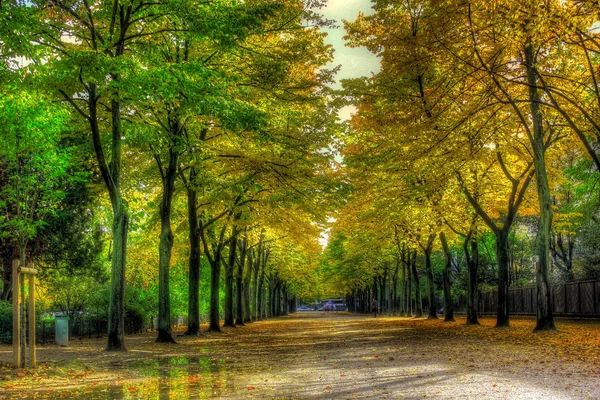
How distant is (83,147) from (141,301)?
14.1 m

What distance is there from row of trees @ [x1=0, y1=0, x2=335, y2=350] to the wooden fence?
1482 cm

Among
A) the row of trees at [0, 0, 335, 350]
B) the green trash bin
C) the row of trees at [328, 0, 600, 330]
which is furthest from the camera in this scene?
the green trash bin

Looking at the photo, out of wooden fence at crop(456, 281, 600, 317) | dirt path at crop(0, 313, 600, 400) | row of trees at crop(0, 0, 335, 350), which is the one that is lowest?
wooden fence at crop(456, 281, 600, 317)

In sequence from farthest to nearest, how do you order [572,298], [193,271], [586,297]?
[572,298] < [586,297] < [193,271]

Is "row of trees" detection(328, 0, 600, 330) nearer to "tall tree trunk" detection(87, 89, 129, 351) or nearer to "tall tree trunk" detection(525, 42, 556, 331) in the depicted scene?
"tall tree trunk" detection(525, 42, 556, 331)

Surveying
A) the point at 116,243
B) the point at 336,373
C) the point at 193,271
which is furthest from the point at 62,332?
the point at 336,373

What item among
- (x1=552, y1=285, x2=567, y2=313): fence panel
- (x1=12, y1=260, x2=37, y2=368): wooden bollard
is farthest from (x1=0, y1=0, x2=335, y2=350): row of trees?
(x1=552, y1=285, x2=567, y2=313): fence panel

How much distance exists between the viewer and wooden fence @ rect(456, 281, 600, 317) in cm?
2759

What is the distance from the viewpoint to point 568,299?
30.5 m

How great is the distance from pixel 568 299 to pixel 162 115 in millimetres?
23646

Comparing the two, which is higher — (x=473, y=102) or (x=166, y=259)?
(x=473, y=102)

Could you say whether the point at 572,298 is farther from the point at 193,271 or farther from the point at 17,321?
the point at 17,321

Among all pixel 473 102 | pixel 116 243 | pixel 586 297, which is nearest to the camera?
pixel 116 243

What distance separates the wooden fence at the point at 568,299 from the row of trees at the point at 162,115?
→ 14.8 meters
